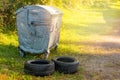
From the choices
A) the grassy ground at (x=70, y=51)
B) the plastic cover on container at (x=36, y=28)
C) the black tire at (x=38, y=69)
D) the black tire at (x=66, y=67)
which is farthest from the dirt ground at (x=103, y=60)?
the plastic cover on container at (x=36, y=28)

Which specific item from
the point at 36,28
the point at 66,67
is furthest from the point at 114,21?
the point at 66,67

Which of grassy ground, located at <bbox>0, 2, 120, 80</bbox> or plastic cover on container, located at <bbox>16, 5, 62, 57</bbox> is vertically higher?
plastic cover on container, located at <bbox>16, 5, 62, 57</bbox>

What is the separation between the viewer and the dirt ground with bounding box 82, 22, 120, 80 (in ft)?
34.6

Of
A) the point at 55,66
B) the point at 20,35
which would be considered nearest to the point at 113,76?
the point at 55,66

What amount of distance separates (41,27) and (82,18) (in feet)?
50.5

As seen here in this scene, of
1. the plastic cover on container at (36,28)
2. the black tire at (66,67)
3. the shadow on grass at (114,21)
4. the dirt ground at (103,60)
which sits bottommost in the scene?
the shadow on grass at (114,21)

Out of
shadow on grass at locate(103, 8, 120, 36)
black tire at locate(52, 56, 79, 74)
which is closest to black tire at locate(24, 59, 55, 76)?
black tire at locate(52, 56, 79, 74)

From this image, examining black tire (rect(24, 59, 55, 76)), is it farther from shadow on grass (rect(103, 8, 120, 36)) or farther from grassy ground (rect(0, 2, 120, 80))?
shadow on grass (rect(103, 8, 120, 36))

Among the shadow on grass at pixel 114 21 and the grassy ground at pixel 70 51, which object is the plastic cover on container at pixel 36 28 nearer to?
the grassy ground at pixel 70 51

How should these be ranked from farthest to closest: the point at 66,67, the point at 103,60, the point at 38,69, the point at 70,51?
the point at 70,51, the point at 103,60, the point at 66,67, the point at 38,69

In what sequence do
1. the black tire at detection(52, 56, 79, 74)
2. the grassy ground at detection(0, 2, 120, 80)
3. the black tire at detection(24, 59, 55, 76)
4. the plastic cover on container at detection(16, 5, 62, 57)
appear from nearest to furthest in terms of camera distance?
the black tire at detection(24, 59, 55, 76) < the grassy ground at detection(0, 2, 120, 80) < the black tire at detection(52, 56, 79, 74) < the plastic cover on container at detection(16, 5, 62, 57)

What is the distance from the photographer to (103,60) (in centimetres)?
1253

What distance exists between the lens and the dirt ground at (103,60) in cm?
1054

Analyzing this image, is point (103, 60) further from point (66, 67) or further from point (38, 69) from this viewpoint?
point (38, 69)
